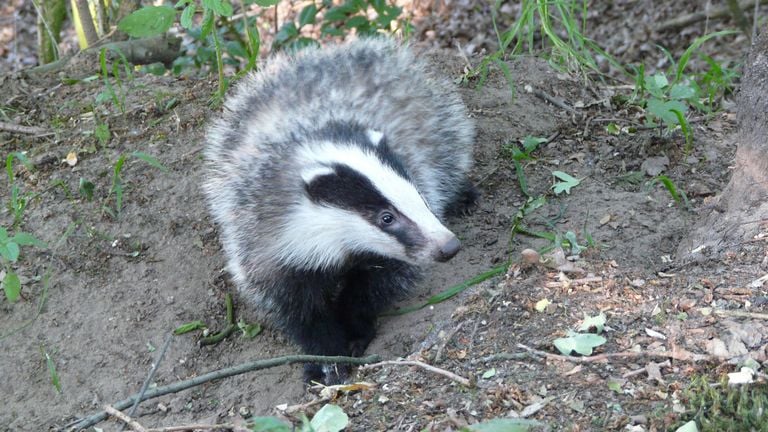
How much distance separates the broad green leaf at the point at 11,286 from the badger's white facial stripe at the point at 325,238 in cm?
147

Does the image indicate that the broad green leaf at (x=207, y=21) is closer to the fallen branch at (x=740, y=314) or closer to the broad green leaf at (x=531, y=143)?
the broad green leaf at (x=531, y=143)

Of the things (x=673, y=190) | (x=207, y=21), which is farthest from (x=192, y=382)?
(x=673, y=190)

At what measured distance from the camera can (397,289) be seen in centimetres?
450

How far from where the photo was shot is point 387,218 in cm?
384

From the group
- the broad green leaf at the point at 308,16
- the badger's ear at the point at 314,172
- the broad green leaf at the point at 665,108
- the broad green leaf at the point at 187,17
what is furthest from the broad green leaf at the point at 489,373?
the broad green leaf at the point at 308,16

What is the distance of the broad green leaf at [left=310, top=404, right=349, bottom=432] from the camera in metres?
3.05

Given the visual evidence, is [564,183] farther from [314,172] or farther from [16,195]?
[16,195]

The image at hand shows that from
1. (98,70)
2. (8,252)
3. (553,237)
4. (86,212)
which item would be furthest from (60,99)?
(553,237)

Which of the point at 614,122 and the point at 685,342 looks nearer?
the point at 685,342

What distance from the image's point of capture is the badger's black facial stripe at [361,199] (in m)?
3.79

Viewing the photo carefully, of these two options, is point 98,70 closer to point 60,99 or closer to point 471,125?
point 60,99

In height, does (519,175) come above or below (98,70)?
below

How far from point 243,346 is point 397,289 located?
989 mm

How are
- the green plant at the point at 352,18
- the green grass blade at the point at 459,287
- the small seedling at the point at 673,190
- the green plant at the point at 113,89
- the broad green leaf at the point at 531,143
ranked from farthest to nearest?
the green plant at the point at 352,18 → the green plant at the point at 113,89 → the broad green leaf at the point at 531,143 → the small seedling at the point at 673,190 → the green grass blade at the point at 459,287
